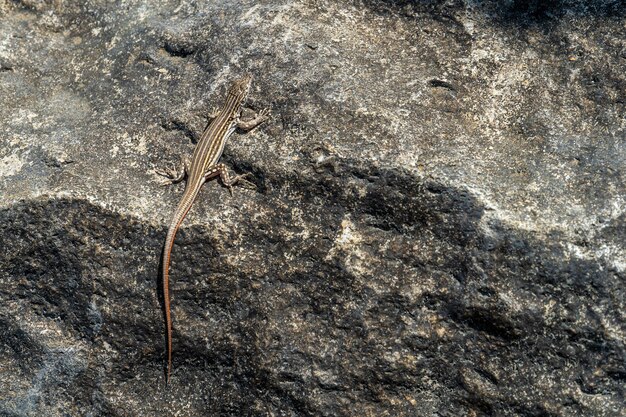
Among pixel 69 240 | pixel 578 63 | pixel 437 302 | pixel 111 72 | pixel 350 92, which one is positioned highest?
pixel 578 63

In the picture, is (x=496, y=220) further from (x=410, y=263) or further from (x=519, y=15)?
(x=519, y=15)

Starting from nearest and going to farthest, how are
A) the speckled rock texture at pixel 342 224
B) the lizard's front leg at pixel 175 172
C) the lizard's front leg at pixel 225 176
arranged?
the speckled rock texture at pixel 342 224 → the lizard's front leg at pixel 225 176 → the lizard's front leg at pixel 175 172

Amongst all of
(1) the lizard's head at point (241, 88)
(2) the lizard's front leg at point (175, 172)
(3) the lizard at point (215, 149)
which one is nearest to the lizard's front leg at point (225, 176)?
(3) the lizard at point (215, 149)

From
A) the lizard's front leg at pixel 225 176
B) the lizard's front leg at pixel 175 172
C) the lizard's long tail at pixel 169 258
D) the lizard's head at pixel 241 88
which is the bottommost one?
the lizard's long tail at pixel 169 258

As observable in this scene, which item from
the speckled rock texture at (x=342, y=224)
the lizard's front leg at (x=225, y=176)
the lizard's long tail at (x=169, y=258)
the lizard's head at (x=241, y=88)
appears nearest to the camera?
the speckled rock texture at (x=342, y=224)

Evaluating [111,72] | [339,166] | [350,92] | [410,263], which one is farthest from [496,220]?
[111,72]

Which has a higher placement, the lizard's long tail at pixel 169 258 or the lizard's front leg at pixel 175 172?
the lizard's front leg at pixel 175 172

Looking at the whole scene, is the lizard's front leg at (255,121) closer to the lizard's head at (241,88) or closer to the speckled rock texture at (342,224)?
the speckled rock texture at (342,224)
